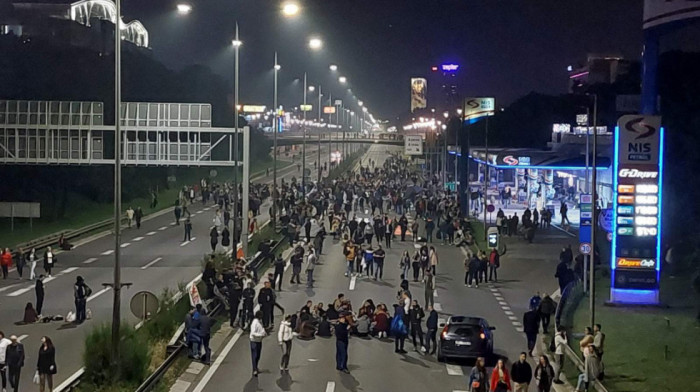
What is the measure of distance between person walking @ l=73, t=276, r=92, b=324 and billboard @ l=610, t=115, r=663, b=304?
15.4 m

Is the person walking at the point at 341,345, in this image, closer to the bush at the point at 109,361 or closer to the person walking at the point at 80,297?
the bush at the point at 109,361

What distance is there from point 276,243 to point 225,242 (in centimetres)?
211

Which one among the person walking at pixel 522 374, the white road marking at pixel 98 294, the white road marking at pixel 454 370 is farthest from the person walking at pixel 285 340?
the white road marking at pixel 98 294

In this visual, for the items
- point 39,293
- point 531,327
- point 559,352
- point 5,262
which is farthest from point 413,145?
point 559,352

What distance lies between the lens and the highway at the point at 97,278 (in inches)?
999

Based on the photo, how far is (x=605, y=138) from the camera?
68625 millimetres

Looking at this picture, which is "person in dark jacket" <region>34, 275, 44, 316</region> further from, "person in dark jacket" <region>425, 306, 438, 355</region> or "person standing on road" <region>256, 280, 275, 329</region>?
"person in dark jacket" <region>425, 306, 438, 355</region>

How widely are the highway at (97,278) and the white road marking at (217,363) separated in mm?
2916

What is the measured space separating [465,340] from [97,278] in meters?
18.9

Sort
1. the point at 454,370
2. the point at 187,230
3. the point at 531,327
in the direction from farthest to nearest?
the point at 187,230 < the point at 531,327 < the point at 454,370

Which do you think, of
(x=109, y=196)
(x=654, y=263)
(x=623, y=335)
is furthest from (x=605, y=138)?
(x=623, y=335)

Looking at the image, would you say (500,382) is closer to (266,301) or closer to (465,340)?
(465,340)

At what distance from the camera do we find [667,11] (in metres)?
31.0

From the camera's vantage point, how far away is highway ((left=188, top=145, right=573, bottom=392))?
824 inches
